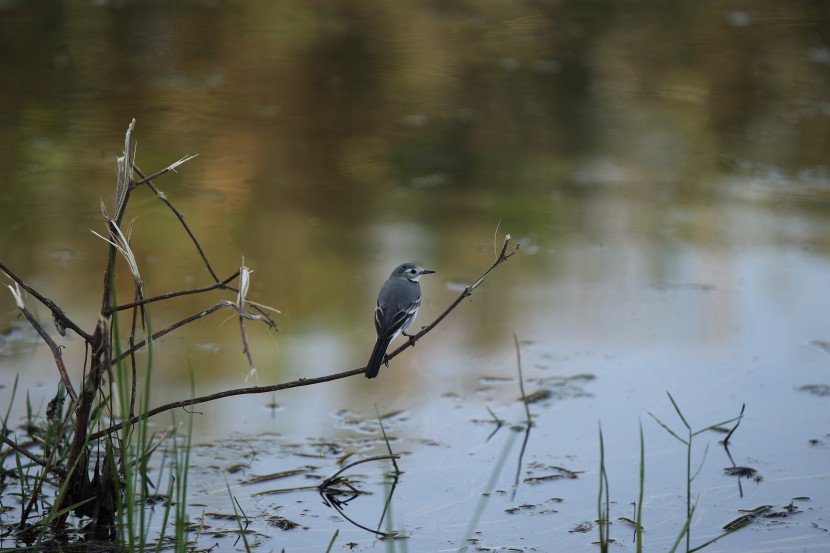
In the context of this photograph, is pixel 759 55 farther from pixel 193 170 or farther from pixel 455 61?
pixel 193 170

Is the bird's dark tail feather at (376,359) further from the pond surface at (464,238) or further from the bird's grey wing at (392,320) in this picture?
the pond surface at (464,238)

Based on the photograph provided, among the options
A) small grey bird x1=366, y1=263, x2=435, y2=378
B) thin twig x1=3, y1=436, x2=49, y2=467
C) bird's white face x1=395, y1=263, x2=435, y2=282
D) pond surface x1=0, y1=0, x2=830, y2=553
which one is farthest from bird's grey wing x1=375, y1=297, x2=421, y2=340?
Result: thin twig x1=3, y1=436, x2=49, y2=467

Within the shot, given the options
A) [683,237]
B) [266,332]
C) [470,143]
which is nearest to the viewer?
[266,332]

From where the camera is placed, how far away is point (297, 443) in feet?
15.0

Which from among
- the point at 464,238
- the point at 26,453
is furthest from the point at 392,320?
the point at 464,238

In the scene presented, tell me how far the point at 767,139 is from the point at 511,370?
4.42 metres

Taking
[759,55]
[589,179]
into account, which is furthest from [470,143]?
[759,55]

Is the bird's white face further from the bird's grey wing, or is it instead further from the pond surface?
the pond surface

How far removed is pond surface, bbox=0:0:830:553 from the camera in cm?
431

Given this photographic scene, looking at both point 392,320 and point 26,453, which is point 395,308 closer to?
point 392,320

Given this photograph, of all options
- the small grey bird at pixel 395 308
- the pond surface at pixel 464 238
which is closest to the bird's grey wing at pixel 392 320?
the small grey bird at pixel 395 308

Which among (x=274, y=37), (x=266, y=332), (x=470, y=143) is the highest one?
(x=274, y=37)

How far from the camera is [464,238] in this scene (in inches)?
273

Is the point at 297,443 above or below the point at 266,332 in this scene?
below
